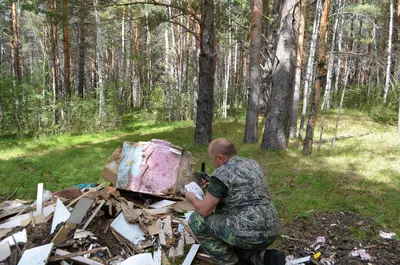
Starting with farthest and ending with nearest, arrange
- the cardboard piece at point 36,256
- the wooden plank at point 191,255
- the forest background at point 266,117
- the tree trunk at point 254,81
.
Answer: the tree trunk at point 254,81 → the forest background at point 266,117 → the wooden plank at point 191,255 → the cardboard piece at point 36,256

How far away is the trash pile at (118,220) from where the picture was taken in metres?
3.42

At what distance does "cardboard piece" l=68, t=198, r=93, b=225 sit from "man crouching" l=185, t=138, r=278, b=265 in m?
1.73

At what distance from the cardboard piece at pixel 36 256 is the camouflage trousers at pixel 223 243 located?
1.57 metres

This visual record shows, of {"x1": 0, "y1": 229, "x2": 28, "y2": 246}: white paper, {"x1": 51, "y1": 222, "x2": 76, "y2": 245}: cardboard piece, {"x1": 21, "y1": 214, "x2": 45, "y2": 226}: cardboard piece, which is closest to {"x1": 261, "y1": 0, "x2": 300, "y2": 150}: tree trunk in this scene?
{"x1": 51, "y1": 222, "x2": 76, "y2": 245}: cardboard piece

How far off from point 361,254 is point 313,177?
261cm

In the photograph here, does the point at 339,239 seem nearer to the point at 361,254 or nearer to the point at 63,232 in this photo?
the point at 361,254

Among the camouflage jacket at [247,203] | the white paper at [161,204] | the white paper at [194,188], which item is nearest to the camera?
the camouflage jacket at [247,203]

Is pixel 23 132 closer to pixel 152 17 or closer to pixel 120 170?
pixel 152 17

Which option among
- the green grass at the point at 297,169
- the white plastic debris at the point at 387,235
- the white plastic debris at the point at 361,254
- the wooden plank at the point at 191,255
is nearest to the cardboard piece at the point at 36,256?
the wooden plank at the point at 191,255

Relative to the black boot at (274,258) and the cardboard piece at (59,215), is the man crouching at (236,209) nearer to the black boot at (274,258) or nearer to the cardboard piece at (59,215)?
the black boot at (274,258)

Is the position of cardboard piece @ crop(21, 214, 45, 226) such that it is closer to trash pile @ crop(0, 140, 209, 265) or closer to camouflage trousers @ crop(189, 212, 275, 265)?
trash pile @ crop(0, 140, 209, 265)

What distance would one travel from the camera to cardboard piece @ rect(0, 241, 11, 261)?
333 cm

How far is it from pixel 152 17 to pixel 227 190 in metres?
6.16

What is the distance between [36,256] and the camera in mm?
3123
